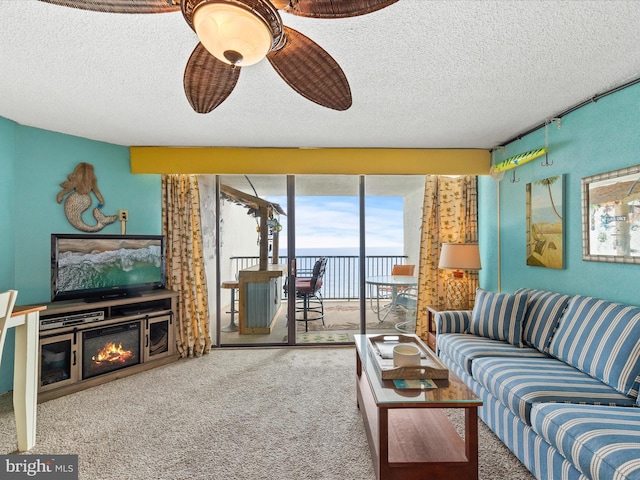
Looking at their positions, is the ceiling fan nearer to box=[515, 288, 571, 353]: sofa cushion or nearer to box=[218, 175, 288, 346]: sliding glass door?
box=[515, 288, 571, 353]: sofa cushion

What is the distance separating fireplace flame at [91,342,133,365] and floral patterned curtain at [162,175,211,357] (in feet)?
2.00

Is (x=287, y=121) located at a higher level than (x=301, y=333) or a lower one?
higher

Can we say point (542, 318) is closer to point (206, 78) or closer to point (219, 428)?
point (219, 428)

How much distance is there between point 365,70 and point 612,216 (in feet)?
6.66

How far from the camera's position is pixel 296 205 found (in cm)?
402

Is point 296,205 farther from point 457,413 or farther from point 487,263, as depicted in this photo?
point 457,413

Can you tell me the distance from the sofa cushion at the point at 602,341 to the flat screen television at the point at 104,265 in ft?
12.3

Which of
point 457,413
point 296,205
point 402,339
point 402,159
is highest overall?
point 402,159

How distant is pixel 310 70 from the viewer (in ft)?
4.26

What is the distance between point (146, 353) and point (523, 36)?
4007mm

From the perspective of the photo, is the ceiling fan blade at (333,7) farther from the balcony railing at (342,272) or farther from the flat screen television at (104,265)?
the balcony railing at (342,272)

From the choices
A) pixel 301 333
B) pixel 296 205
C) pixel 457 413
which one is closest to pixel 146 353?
pixel 301 333

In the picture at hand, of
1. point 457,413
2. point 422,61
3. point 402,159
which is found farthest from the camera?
point 402,159

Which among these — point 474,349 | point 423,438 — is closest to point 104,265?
point 423,438
